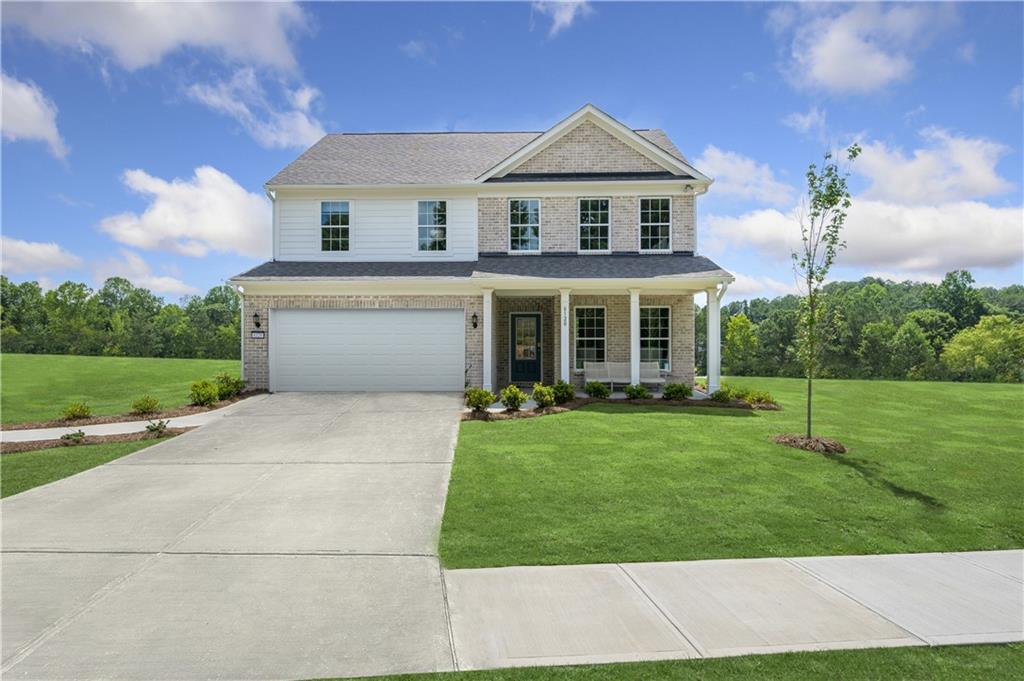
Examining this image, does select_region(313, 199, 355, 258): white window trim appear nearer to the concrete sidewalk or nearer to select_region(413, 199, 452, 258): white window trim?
select_region(413, 199, 452, 258): white window trim

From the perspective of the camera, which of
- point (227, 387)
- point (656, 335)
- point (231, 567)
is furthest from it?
point (656, 335)

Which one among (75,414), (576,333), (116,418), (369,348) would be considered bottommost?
(116,418)

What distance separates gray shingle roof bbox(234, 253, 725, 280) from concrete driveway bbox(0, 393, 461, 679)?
8016 millimetres

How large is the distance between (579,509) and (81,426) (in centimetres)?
1207

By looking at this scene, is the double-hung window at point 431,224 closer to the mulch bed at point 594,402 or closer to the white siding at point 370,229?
the white siding at point 370,229

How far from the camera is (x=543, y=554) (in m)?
5.53

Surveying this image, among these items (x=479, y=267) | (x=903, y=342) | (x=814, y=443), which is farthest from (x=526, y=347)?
(x=903, y=342)

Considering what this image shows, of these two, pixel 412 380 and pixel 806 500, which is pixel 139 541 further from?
pixel 412 380

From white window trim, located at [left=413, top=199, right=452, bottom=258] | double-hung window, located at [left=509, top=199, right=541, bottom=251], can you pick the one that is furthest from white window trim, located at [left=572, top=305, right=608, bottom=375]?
white window trim, located at [left=413, top=199, right=452, bottom=258]

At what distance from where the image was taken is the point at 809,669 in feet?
12.0

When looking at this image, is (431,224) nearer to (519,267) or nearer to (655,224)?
(519,267)

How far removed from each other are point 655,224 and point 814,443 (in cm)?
1000

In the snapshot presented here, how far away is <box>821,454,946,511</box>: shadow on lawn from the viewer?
23.6ft

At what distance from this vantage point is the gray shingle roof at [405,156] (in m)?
18.5
